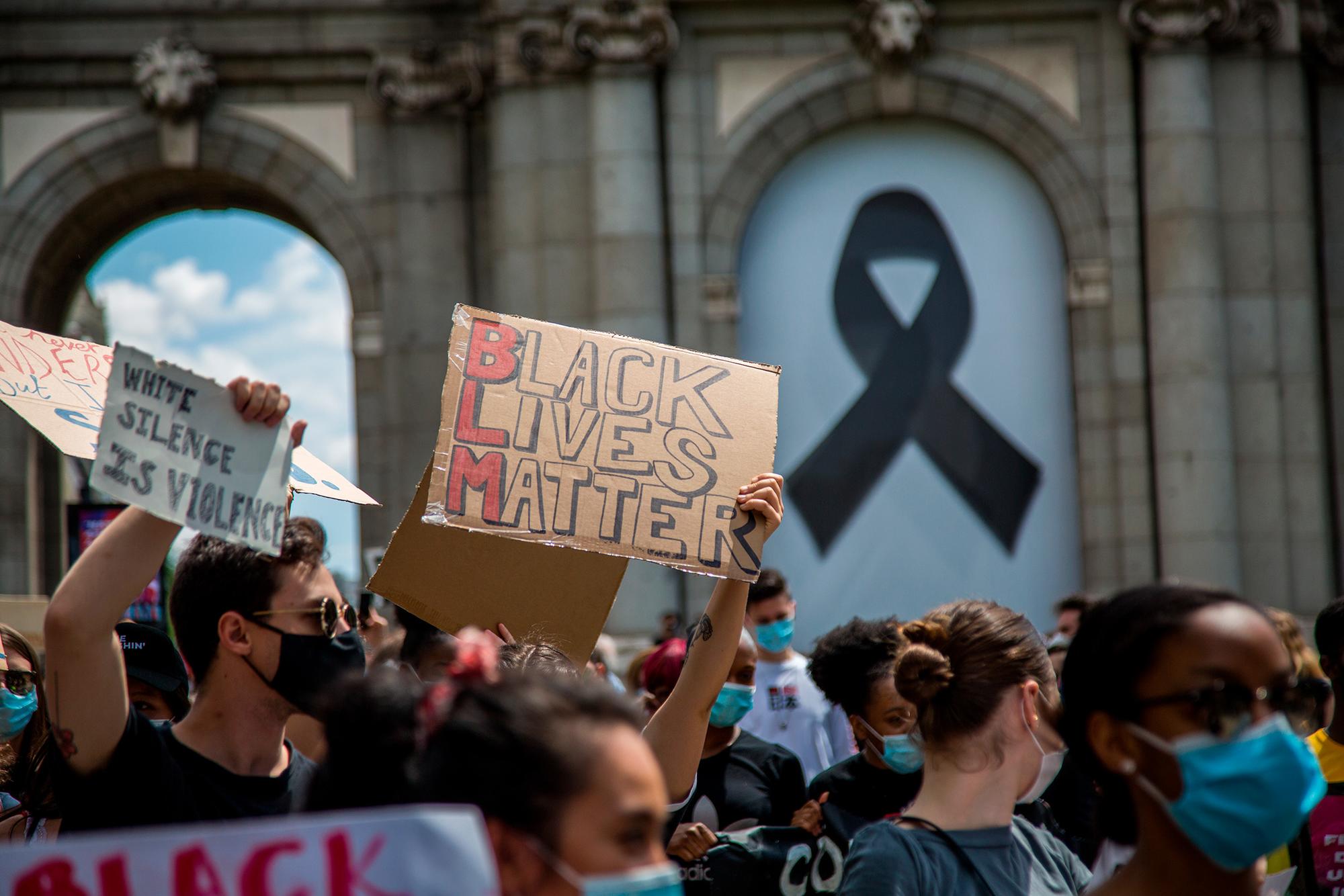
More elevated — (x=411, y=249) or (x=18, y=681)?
(x=411, y=249)

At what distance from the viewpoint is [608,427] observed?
3.94 m

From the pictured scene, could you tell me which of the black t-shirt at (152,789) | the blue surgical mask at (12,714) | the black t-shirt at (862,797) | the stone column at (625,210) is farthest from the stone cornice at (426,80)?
the black t-shirt at (152,789)

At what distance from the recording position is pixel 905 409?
550 inches

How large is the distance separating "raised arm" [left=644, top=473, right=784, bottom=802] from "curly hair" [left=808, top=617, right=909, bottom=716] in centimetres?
148

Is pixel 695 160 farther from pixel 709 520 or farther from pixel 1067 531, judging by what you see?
pixel 709 520

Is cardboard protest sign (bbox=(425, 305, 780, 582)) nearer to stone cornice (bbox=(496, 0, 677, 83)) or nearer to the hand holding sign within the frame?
the hand holding sign

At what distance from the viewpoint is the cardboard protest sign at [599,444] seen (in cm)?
379

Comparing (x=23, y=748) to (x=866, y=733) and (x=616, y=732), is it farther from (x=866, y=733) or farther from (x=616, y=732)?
(x=616, y=732)

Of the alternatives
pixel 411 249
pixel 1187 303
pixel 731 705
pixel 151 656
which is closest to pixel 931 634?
pixel 731 705

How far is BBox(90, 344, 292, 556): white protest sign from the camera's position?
2832mm

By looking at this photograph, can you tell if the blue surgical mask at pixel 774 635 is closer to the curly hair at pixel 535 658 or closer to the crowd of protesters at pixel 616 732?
the crowd of protesters at pixel 616 732

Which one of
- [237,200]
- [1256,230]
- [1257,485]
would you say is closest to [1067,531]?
[1257,485]

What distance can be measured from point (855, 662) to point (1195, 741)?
8.40ft

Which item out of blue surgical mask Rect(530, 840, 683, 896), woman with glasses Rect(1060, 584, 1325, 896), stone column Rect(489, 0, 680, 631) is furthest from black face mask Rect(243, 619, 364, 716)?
stone column Rect(489, 0, 680, 631)
